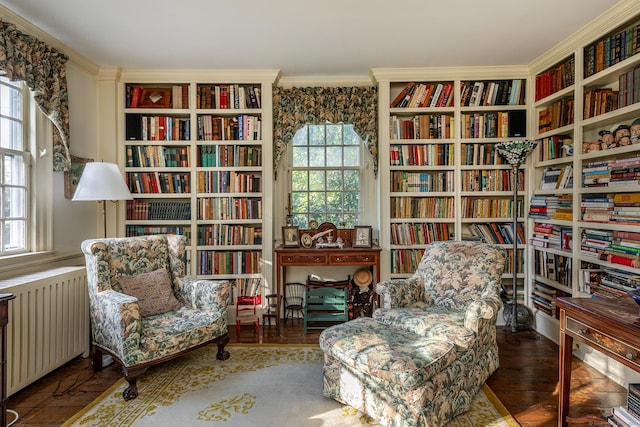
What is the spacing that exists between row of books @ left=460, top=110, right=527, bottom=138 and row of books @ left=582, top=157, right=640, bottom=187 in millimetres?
838

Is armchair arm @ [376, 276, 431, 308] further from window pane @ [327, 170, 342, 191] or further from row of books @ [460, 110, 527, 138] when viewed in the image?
row of books @ [460, 110, 527, 138]

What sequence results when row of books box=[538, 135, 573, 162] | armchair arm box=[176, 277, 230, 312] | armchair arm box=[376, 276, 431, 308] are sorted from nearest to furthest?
1. armchair arm box=[376, 276, 431, 308]
2. armchair arm box=[176, 277, 230, 312]
3. row of books box=[538, 135, 573, 162]

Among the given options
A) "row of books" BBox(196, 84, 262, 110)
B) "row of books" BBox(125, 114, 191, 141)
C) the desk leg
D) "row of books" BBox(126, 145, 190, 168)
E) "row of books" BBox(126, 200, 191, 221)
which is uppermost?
"row of books" BBox(196, 84, 262, 110)

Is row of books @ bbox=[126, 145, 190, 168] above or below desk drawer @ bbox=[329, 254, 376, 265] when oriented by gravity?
above

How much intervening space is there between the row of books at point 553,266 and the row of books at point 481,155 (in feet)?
3.30

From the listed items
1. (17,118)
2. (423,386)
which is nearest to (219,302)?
(423,386)

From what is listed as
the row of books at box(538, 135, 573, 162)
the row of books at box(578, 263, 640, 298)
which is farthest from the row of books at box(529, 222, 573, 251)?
the row of books at box(538, 135, 573, 162)

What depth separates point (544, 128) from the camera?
132 inches

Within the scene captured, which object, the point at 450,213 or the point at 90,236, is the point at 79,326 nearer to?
the point at 90,236

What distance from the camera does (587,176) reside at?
2760 millimetres

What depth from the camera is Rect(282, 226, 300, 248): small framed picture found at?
361 cm

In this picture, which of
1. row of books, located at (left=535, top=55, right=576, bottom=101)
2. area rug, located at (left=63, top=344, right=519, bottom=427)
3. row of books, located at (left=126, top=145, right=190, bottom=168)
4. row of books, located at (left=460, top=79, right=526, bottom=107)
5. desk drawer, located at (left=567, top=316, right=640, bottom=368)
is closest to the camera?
desk drawer, located at (left=567, top=316, right=640, bottom=368)

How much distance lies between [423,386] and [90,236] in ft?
10.7

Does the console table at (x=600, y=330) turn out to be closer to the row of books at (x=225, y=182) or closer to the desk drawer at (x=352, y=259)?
the desk drawer at (x=352, y=259)
